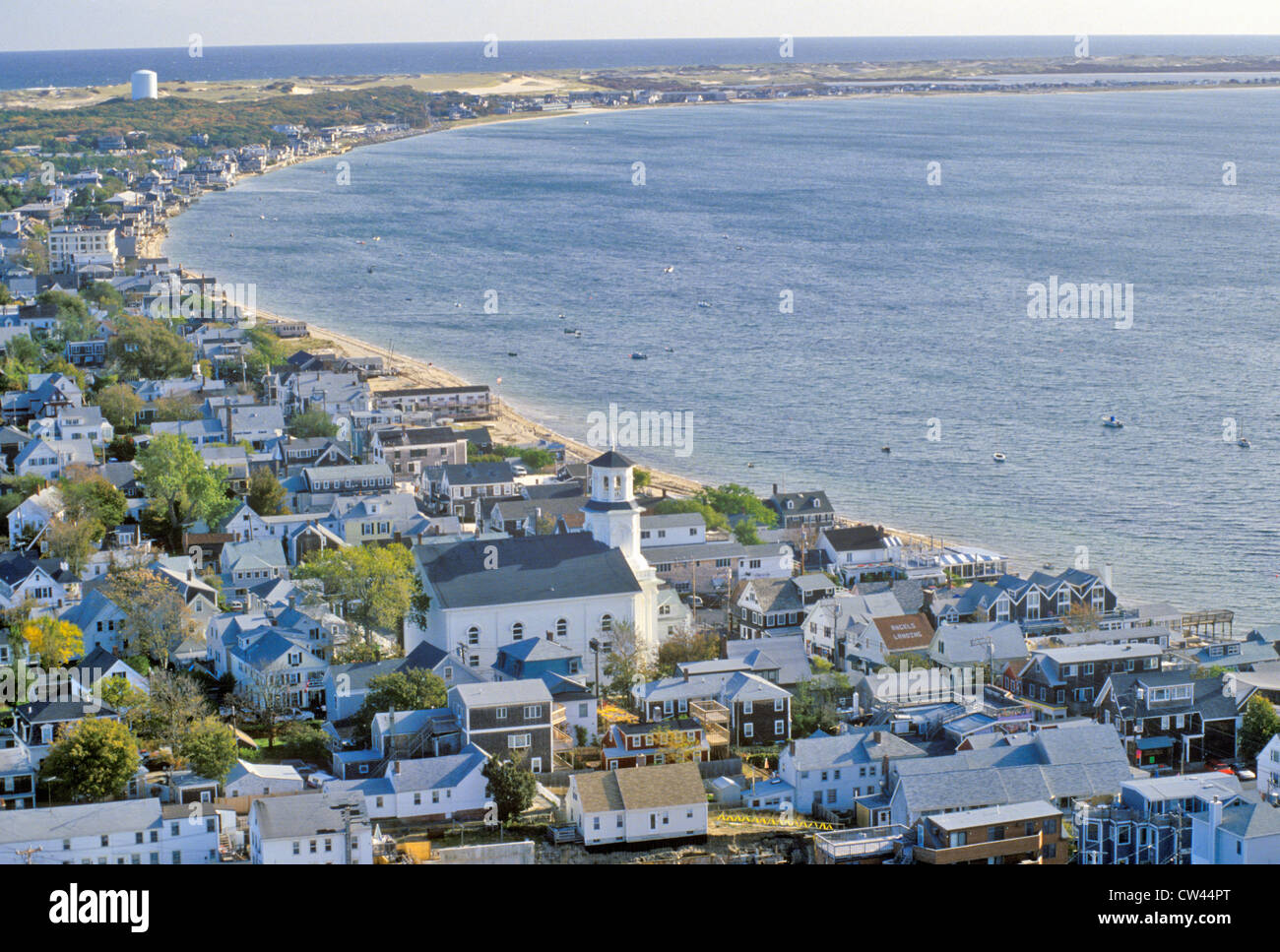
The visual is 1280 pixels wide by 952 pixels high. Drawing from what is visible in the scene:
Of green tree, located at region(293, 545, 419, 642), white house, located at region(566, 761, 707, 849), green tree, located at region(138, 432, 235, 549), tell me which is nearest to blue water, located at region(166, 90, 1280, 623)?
green tree, located at region(138, 432, 235, 549)

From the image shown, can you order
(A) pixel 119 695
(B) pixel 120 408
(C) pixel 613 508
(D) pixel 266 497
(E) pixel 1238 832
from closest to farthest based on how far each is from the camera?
(E) pixel 1238 832 < (A) pixel 119 695 < (C) pixel 613 508 < (D) pixel 266 497 < (B) pixel 120 408

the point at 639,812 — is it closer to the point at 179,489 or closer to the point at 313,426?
the point at 179,489

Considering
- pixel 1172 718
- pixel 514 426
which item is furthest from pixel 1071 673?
pixel 514 426

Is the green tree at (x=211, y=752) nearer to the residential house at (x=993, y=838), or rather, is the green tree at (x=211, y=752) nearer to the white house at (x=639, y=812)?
the white house at (x=639, y=812)

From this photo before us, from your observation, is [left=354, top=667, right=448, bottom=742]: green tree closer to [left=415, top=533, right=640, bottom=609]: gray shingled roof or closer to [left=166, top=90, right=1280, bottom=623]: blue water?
[left=415, top=533, right=640, bottom=609]: gray shingled roof

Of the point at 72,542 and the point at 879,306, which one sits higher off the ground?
the point at 879,306
